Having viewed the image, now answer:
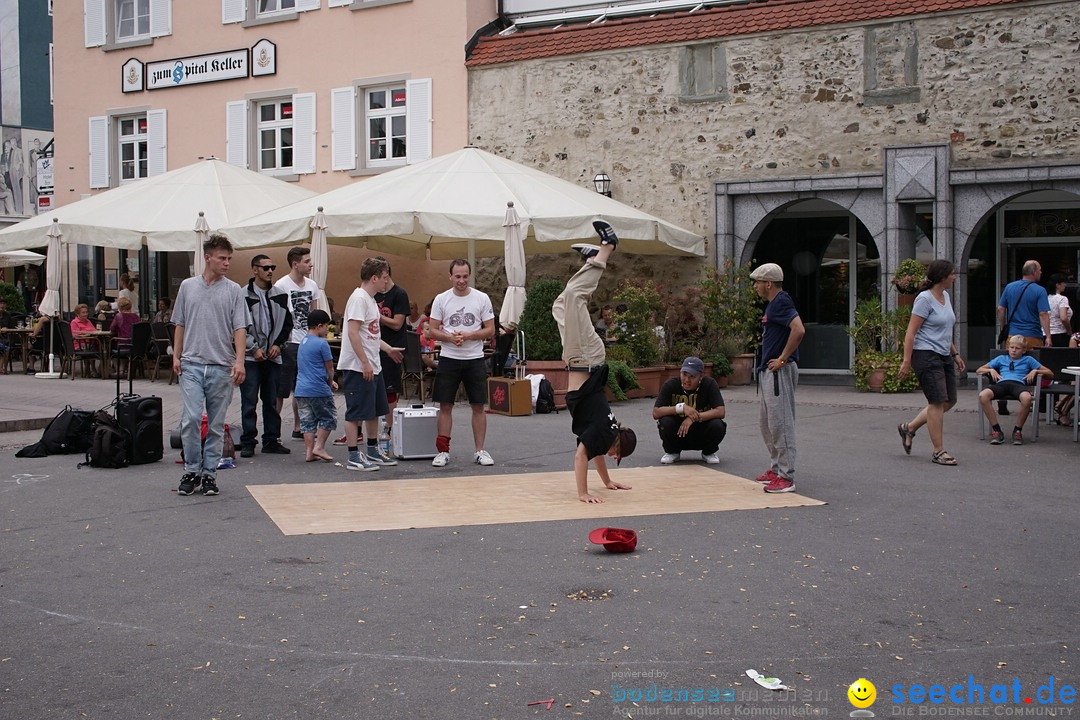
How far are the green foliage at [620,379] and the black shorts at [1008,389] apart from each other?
188 inches

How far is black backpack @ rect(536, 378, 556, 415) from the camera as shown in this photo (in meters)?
14.3

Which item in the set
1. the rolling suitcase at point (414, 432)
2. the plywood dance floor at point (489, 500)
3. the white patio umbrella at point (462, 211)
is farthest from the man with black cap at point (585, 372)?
the white patio umbrella at point (462, 211)

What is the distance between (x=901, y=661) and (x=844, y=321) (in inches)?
637

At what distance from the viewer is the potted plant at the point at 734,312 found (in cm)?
1802

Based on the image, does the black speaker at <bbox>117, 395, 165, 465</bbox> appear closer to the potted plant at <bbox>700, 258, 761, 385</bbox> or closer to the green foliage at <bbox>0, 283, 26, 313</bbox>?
the potted plant at <bbox>700, 258, 761, 385</bbox>

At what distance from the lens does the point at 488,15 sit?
2159cm

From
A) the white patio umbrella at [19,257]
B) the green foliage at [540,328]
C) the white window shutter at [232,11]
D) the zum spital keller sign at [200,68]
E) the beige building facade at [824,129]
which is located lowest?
the green foliage at [540,328]

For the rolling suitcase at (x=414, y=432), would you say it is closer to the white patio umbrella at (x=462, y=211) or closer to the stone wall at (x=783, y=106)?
the white patio umbrella at (x=462, y=211)

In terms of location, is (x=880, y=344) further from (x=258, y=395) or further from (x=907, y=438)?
(x=258, y=395)

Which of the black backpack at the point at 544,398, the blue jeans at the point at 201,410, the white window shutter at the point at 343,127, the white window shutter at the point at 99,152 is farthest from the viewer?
the white window shutter at the point at 99,152

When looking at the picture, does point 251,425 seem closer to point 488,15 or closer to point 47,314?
point 47,314

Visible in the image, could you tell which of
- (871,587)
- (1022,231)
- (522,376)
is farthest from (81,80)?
(871,587)

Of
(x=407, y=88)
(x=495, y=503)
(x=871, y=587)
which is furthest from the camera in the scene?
(x=407, y=88)

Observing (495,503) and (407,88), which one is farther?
(407,88)
